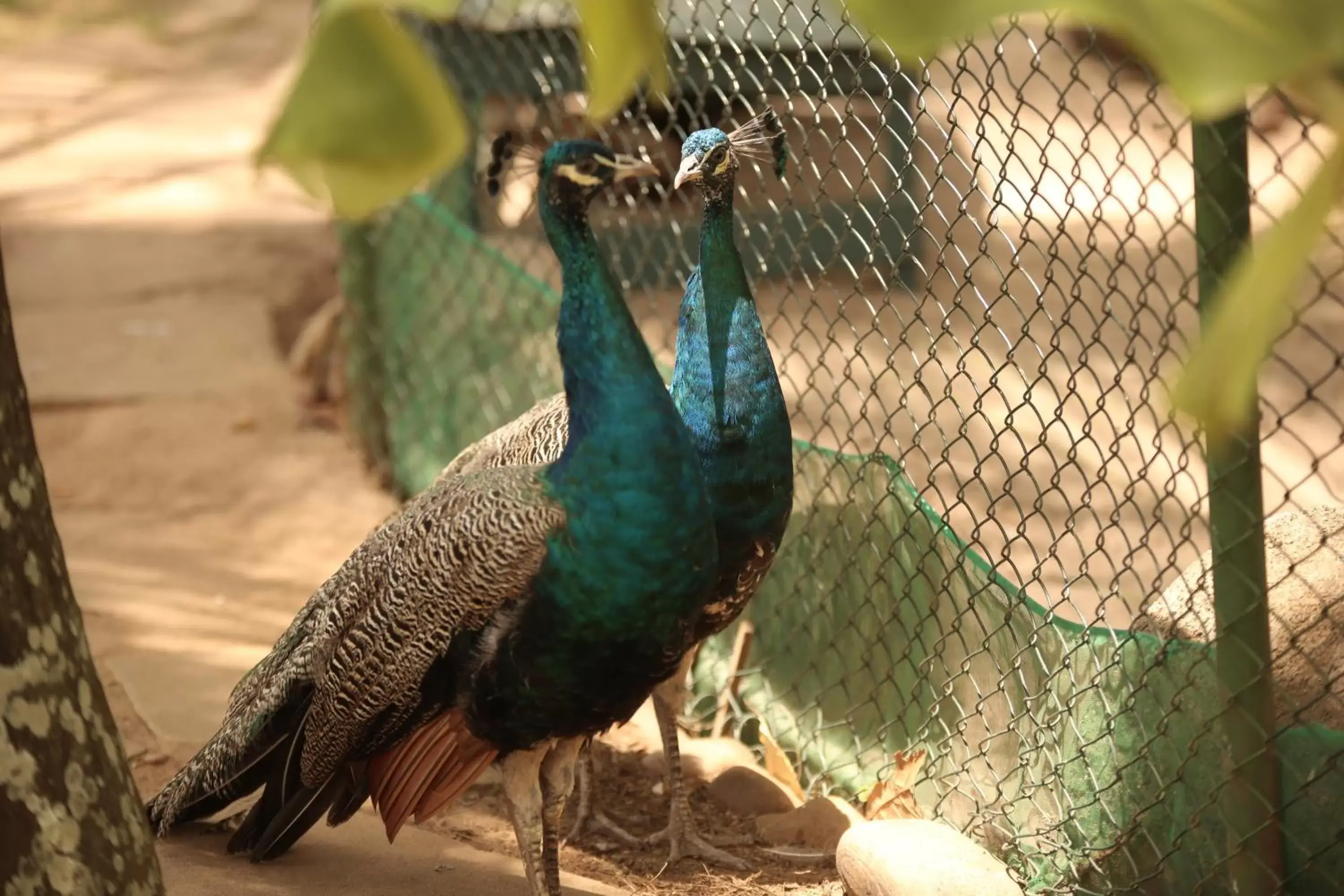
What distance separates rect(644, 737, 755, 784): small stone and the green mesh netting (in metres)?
0.11

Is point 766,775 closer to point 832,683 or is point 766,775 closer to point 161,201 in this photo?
point 832,683

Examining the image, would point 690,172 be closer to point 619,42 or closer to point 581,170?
point 581,170

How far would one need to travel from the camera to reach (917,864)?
2.88 m

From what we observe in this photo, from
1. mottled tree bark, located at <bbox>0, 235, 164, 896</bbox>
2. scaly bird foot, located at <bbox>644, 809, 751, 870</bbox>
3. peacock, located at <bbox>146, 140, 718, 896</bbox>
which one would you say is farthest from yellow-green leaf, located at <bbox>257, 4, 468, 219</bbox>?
scaly bird foot, located at <bbox>644, 809, 751, 870</bbox>

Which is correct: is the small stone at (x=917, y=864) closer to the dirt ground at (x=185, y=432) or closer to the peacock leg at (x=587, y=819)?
the dirt ground at (x=185, y=432)

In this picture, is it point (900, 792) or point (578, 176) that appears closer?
point (578, 176)

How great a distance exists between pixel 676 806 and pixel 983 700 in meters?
0.82

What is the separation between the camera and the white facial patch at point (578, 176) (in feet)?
9.23

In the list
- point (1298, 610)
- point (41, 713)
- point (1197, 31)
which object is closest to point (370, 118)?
point (1197, 31)

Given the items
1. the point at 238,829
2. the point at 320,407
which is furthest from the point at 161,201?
the point at 238,829

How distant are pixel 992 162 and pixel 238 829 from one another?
507 centimetres

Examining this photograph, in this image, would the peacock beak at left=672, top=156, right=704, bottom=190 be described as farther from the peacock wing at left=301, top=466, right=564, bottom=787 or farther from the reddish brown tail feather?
the reddish brown tail feather

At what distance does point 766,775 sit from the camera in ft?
12.6

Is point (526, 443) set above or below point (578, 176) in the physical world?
below
